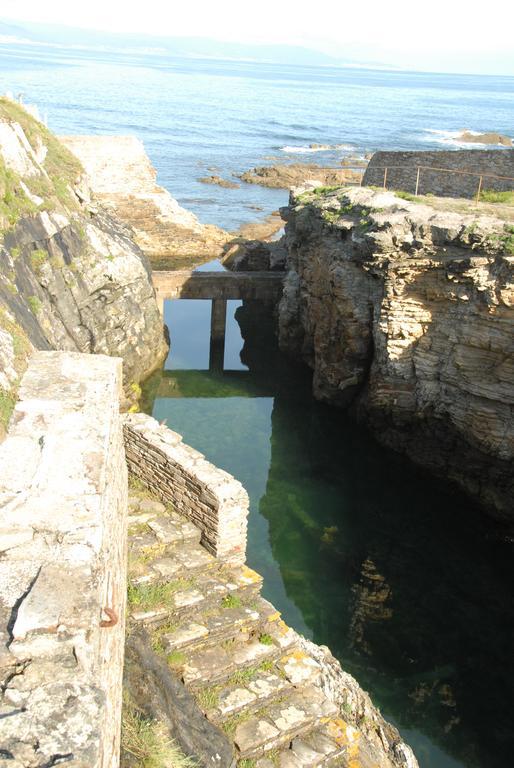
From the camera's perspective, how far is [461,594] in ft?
42.1

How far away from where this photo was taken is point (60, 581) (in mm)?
4820

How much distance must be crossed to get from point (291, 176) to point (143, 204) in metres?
20.3

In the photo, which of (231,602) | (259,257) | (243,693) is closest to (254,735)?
(243,693)

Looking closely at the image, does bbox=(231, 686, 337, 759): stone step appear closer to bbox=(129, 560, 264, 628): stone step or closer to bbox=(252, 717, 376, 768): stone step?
bbox=(252, 717, 376, 768): stone step

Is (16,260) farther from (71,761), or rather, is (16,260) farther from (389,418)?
(71,761)

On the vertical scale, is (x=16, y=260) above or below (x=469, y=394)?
above

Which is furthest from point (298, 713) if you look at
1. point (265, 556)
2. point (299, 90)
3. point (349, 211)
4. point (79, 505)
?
point (299, 90)

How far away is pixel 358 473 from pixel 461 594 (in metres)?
4.65

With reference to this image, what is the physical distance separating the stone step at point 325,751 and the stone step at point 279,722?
7 centimetres

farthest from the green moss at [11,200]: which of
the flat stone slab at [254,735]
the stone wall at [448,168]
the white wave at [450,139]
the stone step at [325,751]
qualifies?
the white wave at [450,139]

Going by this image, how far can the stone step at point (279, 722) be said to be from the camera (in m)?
6.95

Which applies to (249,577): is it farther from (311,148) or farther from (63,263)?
(311,148)

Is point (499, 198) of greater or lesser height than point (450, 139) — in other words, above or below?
below

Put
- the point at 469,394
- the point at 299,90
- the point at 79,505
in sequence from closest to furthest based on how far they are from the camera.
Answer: the point at 79,505, the point at 469,394, the point at 299,90
